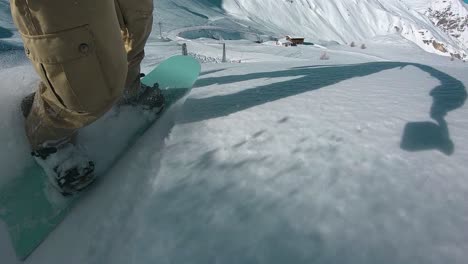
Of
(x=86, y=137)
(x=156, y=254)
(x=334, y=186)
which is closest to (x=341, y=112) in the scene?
(x=334, y=186)

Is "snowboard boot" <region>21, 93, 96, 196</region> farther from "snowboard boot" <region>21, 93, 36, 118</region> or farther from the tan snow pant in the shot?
"snowboard boot" <region>21, 93, 36, 118</region>

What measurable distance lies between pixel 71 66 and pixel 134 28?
68cm

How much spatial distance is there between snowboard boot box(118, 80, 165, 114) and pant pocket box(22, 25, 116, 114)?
0.60 metres

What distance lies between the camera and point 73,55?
80cm

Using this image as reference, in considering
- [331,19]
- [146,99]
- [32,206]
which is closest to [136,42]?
[146,99]

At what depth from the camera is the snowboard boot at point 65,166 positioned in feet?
3.58

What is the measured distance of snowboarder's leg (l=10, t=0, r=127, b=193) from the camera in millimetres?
756

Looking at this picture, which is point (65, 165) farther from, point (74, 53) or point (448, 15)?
point (448, 15)

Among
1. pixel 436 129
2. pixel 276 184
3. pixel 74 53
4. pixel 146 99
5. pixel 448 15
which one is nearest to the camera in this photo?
pixel 74 53

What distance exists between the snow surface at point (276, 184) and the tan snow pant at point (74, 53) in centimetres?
33

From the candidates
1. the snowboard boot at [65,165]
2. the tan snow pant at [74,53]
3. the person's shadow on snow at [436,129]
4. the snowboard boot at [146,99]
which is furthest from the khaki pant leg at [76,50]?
the person's shadow on snow at [436,129]

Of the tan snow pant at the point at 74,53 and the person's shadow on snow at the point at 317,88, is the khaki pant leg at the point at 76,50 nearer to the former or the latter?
the tan snow pant at the point at 74,53

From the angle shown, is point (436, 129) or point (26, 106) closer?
point (436, 129)

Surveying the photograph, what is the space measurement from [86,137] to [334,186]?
1027mm
